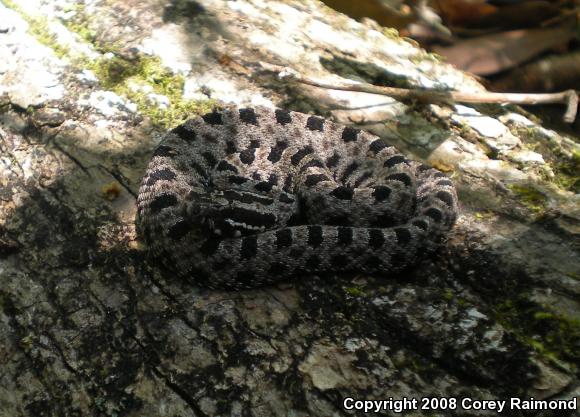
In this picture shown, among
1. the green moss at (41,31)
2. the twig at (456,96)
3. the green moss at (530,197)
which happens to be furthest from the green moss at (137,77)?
the green moss at (530,197)

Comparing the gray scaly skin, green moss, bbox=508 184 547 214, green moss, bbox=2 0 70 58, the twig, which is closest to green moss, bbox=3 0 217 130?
green moss, bbox=2 0 70 58

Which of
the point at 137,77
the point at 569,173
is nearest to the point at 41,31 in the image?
the point at 137,77

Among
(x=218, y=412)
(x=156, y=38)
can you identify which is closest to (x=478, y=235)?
(x=218, y=412)

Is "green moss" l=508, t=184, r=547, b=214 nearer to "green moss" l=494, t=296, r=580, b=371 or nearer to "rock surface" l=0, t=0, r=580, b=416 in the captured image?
"rock surface" l=0, t=0, r=580, b=416

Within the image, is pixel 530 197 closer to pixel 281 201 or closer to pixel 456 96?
pixel 456 96

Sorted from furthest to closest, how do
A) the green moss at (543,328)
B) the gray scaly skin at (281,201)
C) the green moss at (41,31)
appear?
the green moss at (41,31) < the gray scaly skin at (281,201) < the green moss at (543,328)

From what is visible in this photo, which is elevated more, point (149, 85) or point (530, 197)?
point (530, 197)

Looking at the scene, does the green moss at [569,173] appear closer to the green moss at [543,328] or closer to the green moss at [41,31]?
the green moss at [543,328]

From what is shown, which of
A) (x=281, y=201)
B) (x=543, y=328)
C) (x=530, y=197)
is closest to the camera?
(x=543, y=328)
